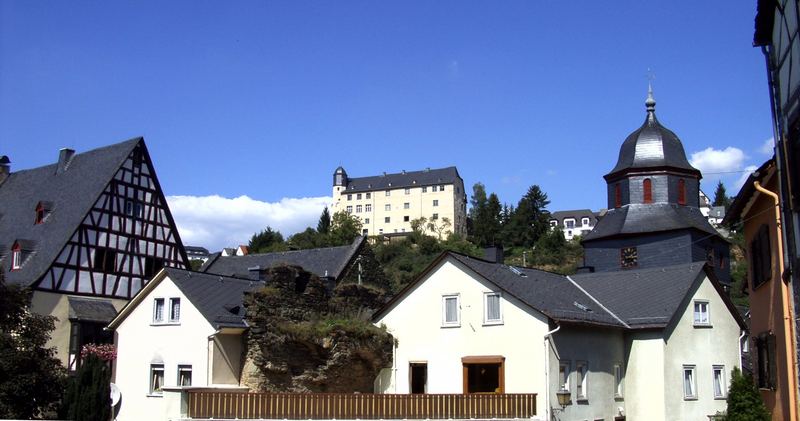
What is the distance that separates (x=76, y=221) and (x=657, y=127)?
31.2m

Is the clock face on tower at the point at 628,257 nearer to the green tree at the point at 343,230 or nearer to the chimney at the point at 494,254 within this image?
the chimney at the point at 494,254

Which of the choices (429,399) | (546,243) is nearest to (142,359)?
(429,399)

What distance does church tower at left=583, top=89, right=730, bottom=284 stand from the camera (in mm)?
44062

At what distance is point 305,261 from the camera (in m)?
49.4

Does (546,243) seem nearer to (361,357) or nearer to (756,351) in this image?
(361,357)

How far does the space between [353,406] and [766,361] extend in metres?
12.1

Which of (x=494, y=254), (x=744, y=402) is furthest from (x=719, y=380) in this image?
(x=494, y=254)

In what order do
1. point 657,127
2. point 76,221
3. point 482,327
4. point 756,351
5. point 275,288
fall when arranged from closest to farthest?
point 756,351
point 482,327
point 275,288
point 76,221
point 657,127

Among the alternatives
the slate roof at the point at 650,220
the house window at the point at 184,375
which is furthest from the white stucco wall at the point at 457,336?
the slate roof at the point at 650,220

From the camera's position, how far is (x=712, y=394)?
103 ft

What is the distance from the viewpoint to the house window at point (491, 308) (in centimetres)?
2927

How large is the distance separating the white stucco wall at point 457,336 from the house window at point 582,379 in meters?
2.15

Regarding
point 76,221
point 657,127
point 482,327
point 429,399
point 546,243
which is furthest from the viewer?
point 546,243

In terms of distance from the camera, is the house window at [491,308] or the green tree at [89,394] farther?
the house window at [491,308]
